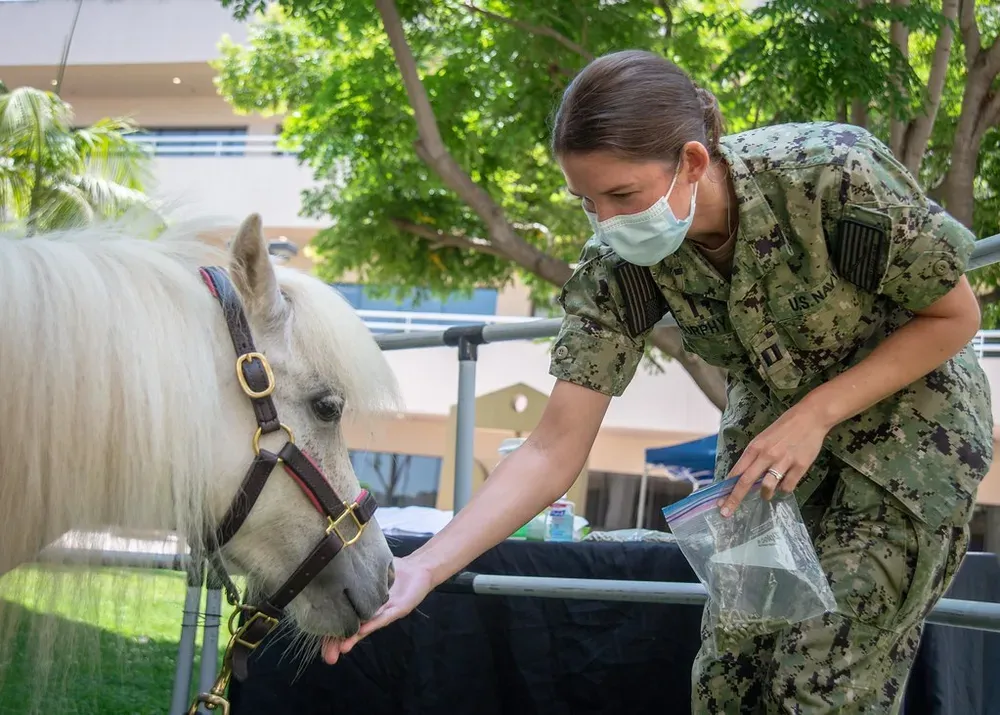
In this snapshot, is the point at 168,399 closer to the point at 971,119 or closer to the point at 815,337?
the point at 815,337

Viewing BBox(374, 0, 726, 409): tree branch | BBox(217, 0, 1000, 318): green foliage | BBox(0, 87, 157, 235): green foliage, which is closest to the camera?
BBox(217, 0, 1000, 318): green foliage

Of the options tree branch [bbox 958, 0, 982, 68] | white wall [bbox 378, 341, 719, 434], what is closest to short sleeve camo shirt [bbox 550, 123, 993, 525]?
tree branch [bbox 958, 0, 982, 68]

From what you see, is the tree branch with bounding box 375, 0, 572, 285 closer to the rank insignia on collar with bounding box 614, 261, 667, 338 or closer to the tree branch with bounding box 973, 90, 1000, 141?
the tree branch with bounding box 973, 90, 1000, 141

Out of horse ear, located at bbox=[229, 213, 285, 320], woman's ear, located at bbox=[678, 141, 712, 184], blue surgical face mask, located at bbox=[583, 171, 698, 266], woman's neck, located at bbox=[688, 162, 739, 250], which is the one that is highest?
woman's ear, located at bbox=[678, 141, 712, 184]

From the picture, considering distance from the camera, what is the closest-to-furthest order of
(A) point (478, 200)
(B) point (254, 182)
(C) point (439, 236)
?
(A) point (478, 200), (C) point (439, 236), (B) point (254, 182)

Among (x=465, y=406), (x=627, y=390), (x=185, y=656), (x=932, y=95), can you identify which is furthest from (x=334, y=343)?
(x=627, y=390)

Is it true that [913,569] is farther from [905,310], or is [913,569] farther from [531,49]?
[531,49]

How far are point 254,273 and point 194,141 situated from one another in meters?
11.2

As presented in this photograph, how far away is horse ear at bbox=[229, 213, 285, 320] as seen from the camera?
5.34ft

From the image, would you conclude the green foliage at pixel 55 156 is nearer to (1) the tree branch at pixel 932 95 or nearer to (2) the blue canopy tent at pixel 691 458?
(1) the tree branch at pixel 932 95

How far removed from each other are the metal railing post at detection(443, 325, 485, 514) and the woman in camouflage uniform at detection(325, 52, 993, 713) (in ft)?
3.18

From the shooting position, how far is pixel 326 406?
1704mm

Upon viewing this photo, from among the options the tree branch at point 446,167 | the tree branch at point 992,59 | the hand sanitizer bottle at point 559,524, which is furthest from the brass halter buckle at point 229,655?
the tree branch at point 992,59

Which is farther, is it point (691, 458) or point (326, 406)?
point (691, 458)
